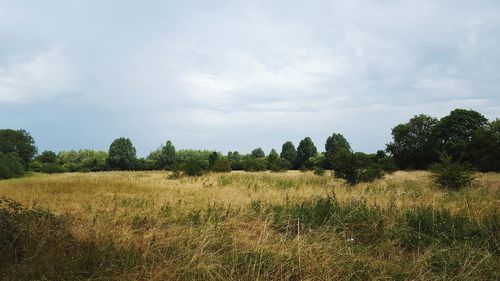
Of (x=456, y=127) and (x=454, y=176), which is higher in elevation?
(x=456, y=127)

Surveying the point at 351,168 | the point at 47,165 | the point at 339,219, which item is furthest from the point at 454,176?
the point at 47,165

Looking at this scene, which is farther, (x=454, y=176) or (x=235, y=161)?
(x=235, y=161)

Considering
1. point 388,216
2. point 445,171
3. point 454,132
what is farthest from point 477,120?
point 388,216

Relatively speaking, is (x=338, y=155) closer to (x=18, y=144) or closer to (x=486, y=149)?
(x=486, y=149)

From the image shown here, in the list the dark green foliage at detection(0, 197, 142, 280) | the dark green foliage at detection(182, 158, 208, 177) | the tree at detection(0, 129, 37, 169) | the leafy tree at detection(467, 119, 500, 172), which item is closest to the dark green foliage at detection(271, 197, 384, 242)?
the dark green foliage at detection(0, 197, 142, 280)

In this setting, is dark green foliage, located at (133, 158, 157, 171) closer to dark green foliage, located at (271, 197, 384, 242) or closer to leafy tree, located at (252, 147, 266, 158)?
leafy tree, located at (252, 147, 266, 158)

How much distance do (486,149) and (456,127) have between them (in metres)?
8.63

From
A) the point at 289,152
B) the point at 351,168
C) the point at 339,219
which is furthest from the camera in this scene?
the point at 289,152

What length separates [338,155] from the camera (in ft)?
64.4

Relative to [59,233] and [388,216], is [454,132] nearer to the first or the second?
[388,216]

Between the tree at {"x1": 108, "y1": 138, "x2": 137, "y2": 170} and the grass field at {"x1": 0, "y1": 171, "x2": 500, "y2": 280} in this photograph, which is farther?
the tree at {"x1": 108, "y1": 138, "x2": 137, "y2": 170}

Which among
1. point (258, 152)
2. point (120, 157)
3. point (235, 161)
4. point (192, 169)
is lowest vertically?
point (192, 169)

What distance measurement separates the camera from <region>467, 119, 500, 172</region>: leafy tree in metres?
37.5

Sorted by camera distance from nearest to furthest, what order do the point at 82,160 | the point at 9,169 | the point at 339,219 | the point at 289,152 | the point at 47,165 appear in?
the point at 339,219 < the point at 9,169 < the point at 47,165 < the point at 289,152 < the point at 82,160
